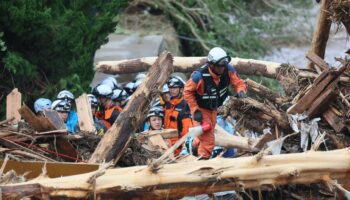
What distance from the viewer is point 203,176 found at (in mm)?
6277

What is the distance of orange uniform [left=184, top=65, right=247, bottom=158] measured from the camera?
9.20m

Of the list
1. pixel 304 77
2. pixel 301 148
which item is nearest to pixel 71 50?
pixel 304 77

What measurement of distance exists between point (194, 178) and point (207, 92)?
3142mm

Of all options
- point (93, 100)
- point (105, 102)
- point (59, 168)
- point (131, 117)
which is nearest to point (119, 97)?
point (105, 102)

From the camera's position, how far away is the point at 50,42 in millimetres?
12117

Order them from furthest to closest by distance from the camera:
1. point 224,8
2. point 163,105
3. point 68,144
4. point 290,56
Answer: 1. point 290,56
2. point 224,8
3. point 163,105
4. point 68,144

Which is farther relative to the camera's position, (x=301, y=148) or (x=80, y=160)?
(x=301, y=148)

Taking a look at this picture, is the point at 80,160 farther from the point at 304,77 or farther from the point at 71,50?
the point at 71,50

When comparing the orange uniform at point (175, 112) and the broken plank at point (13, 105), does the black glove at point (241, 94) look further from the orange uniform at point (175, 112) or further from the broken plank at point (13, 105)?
the broken plank at point (13, 105)

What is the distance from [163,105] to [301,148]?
3358 millimetres

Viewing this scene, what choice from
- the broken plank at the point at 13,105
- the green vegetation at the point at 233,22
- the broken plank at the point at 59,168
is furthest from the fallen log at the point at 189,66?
the broken plank at the point at 59,168

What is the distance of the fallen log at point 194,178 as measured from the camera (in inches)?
234

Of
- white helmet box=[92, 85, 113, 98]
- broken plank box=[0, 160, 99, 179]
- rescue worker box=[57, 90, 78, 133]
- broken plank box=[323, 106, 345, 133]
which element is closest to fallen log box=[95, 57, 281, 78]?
white helmet box=[92, 85, 113, 98]

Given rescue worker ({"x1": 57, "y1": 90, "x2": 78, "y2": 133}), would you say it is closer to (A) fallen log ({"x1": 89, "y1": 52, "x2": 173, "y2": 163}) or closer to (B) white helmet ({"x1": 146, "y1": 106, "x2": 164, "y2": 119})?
(B) white helmet ({"x1": 146, "y1": 106, "x2": 164, "y2": 119})
